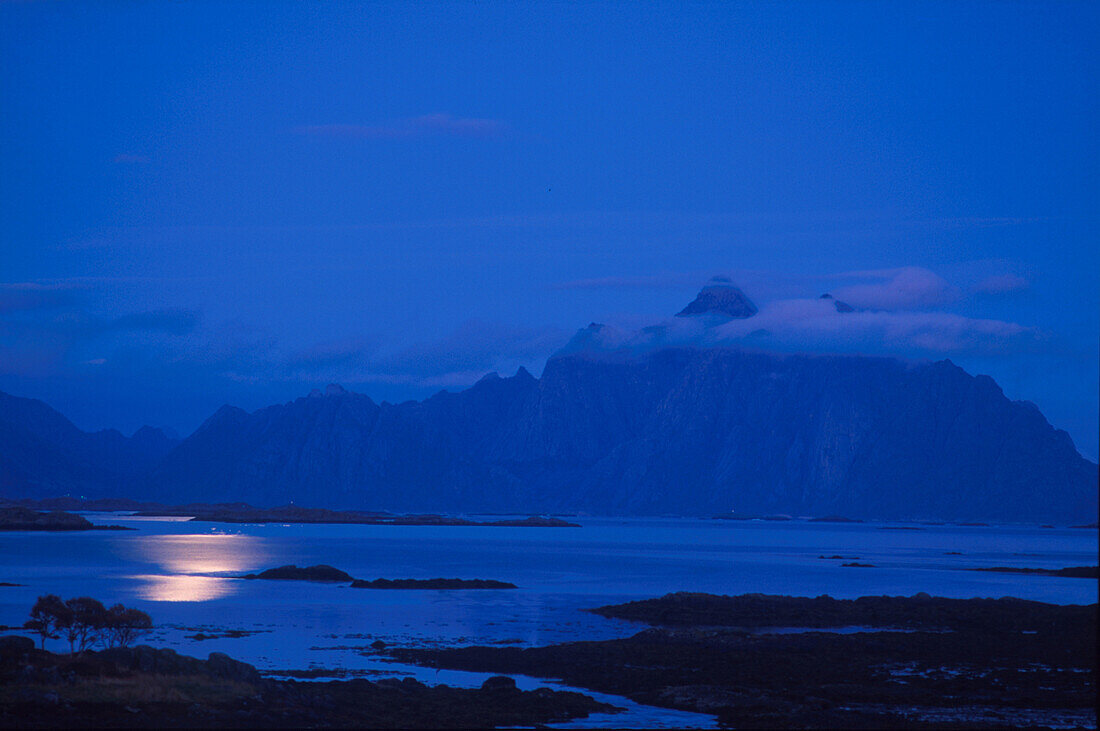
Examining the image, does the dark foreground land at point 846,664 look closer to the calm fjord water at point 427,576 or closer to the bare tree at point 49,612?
the calm fjord water at point 427,576

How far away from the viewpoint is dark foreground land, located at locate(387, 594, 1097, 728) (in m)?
38.1

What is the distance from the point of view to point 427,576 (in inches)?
4200

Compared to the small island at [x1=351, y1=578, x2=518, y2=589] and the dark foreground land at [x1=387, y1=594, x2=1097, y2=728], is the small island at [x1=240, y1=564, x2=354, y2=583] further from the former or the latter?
the dark foreground land at [x1=387, y1=594, x2=1097, y2=728]

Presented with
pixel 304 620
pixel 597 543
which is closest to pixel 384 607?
pixel 304 620

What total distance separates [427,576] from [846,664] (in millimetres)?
62964

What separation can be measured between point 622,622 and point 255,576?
4360cm

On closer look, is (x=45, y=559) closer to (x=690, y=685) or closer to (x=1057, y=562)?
(x=690, y=685)

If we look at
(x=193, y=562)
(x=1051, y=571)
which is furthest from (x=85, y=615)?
(x=1051, y=571)

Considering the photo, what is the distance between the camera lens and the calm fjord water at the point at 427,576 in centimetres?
5778

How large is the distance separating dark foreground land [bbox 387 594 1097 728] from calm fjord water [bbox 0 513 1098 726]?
353 centimetres

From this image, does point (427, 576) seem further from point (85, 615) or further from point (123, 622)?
point (85, 615)

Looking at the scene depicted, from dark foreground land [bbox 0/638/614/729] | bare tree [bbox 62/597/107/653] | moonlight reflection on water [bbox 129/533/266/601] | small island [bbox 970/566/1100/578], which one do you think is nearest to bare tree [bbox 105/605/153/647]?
bare tree [bbox 62/597/107/653]

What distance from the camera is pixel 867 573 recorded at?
117312mm

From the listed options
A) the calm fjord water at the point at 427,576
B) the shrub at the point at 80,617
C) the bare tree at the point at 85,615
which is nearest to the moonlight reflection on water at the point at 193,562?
the calm fjord water at the point at 427,576
